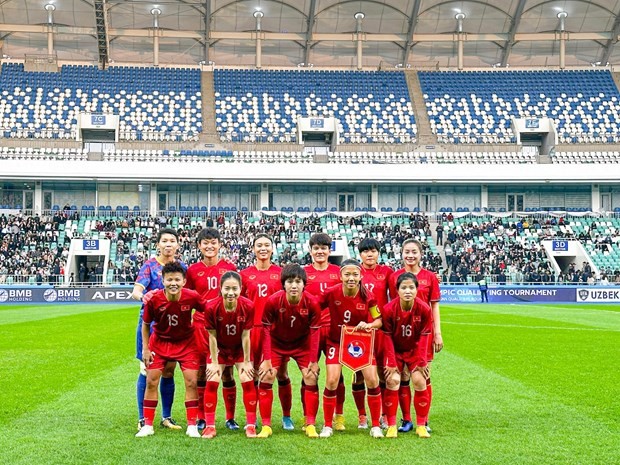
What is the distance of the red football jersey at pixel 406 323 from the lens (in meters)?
8.27

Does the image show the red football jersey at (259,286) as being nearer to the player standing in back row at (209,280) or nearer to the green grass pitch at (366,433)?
the player standing in back row at (209,280)

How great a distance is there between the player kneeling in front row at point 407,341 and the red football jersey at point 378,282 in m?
0.48

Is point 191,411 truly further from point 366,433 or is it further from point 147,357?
point 366,433

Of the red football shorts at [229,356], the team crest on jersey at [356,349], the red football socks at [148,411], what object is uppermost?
the team crest on jersey at [356,349]

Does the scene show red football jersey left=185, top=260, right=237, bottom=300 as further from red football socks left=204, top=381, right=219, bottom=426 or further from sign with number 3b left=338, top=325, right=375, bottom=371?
sign with number 3b left=338, top=325, right=375, bottom=371

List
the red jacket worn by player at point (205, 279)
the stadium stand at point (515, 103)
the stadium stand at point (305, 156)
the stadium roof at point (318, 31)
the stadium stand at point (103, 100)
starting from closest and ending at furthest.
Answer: the red jacket worn by player at point (205, 279), the stadium stand at point (305, 156), the stadium stand at point (103, 100), the stadium stand at point (515, 103), the stadium roof at point (318, 31)

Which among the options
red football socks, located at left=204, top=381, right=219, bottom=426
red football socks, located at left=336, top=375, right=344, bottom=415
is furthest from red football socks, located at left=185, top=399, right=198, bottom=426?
red football socks, located at left=336, top=375, right=344, bottom=415

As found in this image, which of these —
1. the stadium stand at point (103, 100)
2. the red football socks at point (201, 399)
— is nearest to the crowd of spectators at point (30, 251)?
the stadium stand at point (103, 100)

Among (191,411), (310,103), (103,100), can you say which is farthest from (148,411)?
(310,103)

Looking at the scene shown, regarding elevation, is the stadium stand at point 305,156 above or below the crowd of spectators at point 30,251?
above

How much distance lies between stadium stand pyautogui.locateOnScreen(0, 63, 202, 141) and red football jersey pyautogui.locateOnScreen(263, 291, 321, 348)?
1683 inches

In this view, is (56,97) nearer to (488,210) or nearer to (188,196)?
(188,196)

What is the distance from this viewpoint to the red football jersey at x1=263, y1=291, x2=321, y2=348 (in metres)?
8.16

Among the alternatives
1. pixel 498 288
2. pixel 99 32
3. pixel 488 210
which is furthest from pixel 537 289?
pixel 99 32
